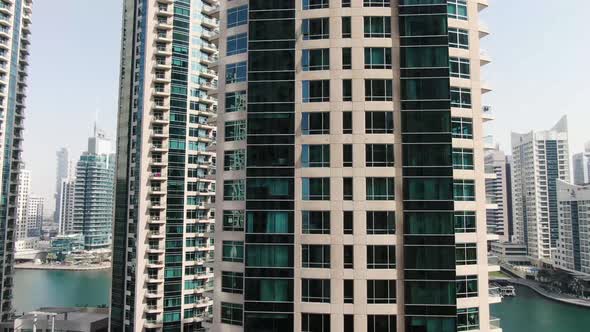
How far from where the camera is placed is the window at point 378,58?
93.1 feet

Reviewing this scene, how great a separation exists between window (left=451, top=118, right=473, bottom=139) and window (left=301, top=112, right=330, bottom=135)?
8.54 meters

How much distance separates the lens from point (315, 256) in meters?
27.4

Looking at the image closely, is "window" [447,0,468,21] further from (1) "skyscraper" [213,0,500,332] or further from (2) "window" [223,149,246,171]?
(2) "window" [223,149,246,171]

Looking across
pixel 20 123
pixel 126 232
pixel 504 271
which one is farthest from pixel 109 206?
pixel 504 271

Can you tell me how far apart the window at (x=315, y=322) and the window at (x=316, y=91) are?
14.0 metres

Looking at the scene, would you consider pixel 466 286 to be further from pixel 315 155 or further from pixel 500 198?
pixel 500 198

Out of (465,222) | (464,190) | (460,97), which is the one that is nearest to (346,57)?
(460,97)

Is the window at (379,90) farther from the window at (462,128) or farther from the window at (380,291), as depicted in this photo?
the window at (380,291)

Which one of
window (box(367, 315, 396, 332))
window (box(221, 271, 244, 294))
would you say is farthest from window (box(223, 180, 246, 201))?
window (box(367, 315, 396, 332))

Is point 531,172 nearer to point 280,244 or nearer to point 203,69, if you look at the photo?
point 203,69

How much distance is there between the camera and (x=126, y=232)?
50.8 m

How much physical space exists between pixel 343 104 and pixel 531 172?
134692 mm

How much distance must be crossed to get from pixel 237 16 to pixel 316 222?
1610cm

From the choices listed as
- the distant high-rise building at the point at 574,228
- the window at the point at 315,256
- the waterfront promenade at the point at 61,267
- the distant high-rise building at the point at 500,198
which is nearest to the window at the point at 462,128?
the window at the point at 315,256
